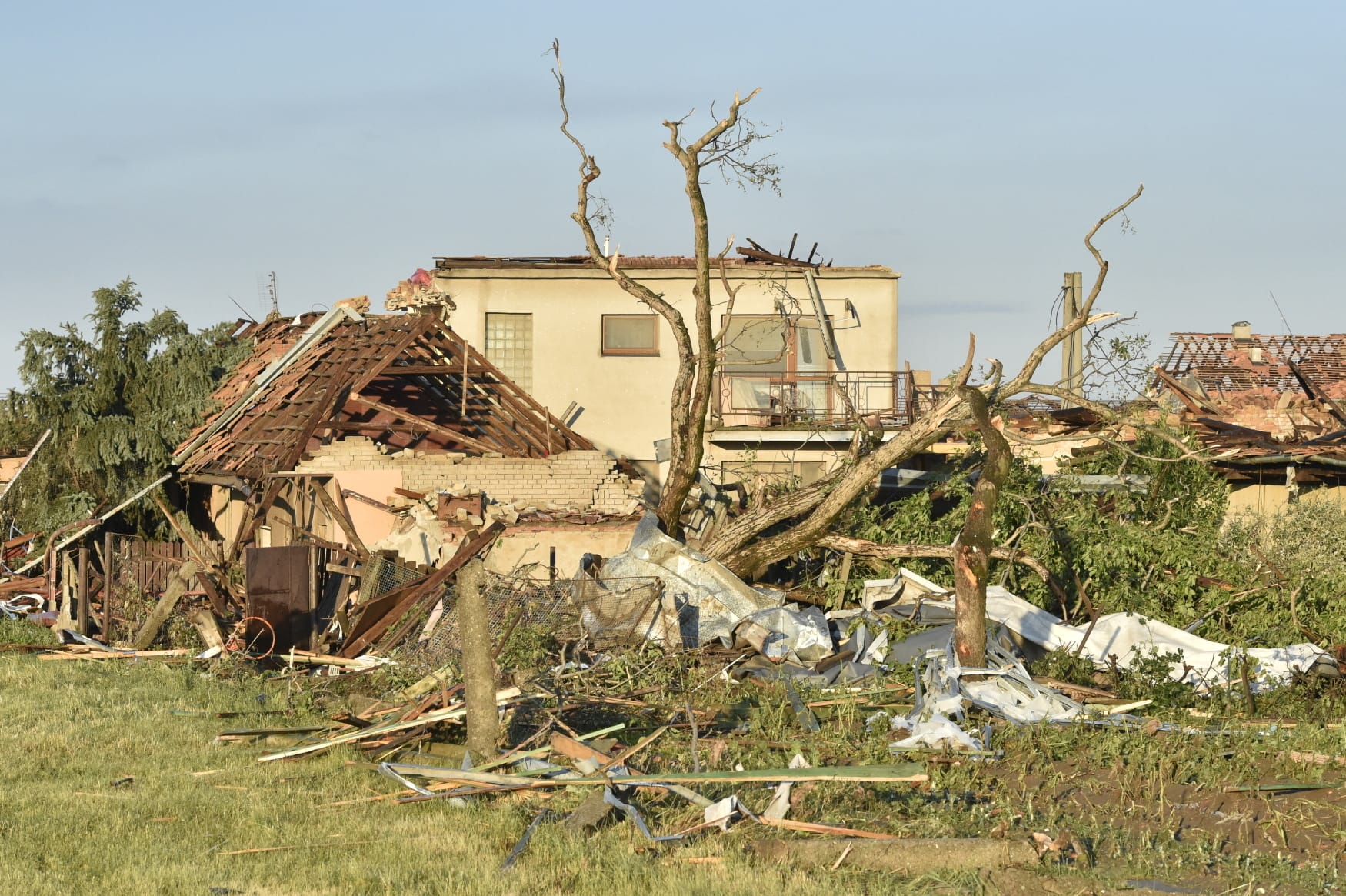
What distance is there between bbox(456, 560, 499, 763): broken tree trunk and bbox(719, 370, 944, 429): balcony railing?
46.3 ft

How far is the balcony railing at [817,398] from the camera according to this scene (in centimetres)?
2247

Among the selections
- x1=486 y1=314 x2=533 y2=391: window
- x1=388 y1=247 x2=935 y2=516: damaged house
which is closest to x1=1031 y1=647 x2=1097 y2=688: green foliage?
x1=388 y1=247 x2=935 y2=516: damaged house

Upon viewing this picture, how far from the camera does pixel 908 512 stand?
48.6 feet

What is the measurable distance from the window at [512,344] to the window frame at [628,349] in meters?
1.36

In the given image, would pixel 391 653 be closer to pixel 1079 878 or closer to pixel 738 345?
pixel 1079 878

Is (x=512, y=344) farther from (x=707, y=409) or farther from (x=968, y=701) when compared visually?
(x=968, y=701)

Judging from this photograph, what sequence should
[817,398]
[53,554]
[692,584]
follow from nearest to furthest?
1. [692,584]
2. [53,554]
3. [817,398]

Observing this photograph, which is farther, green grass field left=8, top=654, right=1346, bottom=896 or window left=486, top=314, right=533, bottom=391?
window left=486, top=314, right=533, bottom=391

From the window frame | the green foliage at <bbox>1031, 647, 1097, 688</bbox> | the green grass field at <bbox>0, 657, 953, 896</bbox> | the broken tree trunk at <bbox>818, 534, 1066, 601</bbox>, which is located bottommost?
the green grass field at <bbox>0, 657, 953, 896</bbox>

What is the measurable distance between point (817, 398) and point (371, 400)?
823 centimetres

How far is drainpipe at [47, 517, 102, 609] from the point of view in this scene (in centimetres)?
1634

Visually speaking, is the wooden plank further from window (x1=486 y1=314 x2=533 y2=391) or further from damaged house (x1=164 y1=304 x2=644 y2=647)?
window (x1=486 y1=314 x2=533 y2=391)

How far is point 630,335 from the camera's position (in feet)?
81.5

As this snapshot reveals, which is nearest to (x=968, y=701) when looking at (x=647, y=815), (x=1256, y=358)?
(x=647, y=815)
